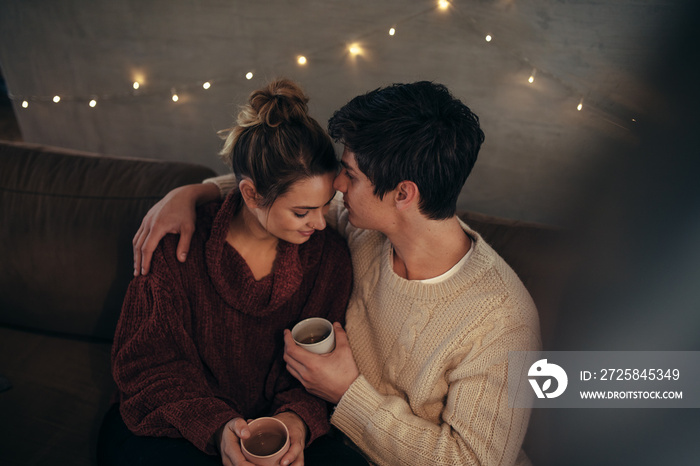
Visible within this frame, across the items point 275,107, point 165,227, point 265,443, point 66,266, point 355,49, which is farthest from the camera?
point 355,49

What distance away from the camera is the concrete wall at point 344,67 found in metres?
1.51

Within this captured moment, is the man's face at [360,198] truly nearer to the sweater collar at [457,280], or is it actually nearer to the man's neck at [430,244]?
the man's neck at [430,244]

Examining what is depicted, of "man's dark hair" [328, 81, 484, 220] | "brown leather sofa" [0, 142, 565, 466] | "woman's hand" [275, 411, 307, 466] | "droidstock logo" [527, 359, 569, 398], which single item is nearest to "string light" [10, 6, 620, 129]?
"brown leather sofa" [0, 142, 565, 466]

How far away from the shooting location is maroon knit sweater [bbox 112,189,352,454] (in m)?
1.21

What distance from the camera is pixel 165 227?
4.23 ft

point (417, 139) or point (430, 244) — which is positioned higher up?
point (417, 139)

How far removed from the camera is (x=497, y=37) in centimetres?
160

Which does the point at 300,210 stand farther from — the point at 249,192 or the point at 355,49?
the point at 355,49

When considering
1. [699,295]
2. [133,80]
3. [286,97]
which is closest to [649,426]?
[699,295]

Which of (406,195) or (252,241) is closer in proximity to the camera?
(406,195)

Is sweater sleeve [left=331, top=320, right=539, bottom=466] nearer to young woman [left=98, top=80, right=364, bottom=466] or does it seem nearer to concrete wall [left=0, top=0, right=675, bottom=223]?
young woman [left=98, top=80, right=364, bottom=466]

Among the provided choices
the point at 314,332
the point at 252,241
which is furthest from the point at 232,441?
the point at 252,241

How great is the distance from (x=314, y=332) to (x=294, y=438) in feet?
0.86

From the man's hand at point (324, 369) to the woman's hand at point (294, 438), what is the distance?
0.29 ft
